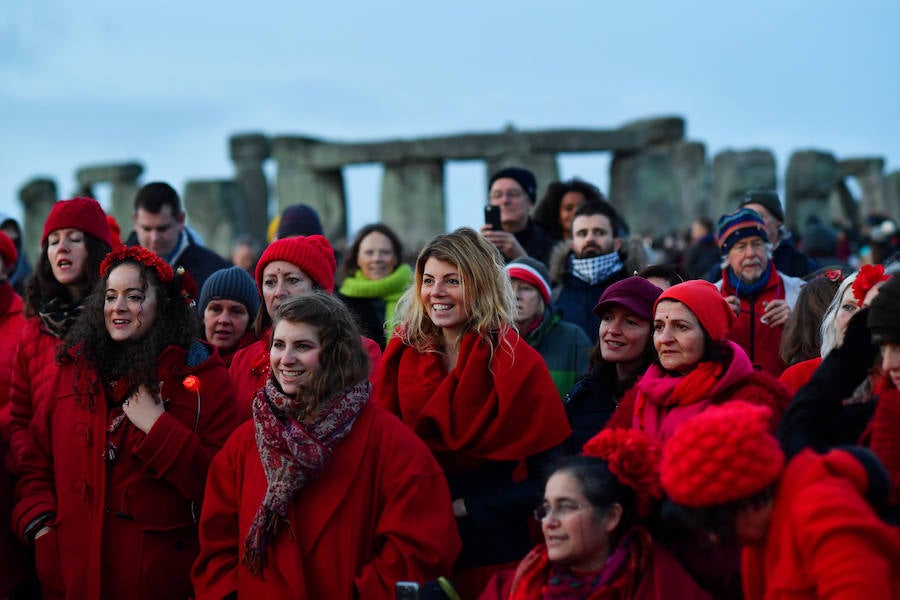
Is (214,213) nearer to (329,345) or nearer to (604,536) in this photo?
(329,345)

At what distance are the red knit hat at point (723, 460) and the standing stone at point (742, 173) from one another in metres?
15.4

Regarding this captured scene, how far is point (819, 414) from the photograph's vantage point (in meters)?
3.06

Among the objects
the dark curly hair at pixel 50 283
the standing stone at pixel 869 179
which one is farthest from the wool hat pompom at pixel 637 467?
the standing stone at pixel 869 179

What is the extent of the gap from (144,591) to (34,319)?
59.0 inches

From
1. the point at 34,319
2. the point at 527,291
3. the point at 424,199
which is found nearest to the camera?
the point at 34,319

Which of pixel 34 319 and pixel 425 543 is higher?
pixel 34 319

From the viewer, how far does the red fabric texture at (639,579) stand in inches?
125

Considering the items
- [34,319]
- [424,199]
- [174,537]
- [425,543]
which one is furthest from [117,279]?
[424,199]

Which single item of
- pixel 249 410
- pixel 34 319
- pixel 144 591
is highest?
pixel 34 319

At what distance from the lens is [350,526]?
12.0 ft

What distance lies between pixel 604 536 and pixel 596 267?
2.89 m

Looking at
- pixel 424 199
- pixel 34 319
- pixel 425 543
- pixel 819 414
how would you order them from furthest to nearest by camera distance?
pixel 424 199 → pixel 34 319 → pixel 425 543 → pixel 819 414

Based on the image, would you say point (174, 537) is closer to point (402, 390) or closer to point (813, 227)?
point (402, 390)

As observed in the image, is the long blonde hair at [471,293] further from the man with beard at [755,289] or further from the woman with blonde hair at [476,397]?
the man with beard at [755,289]
